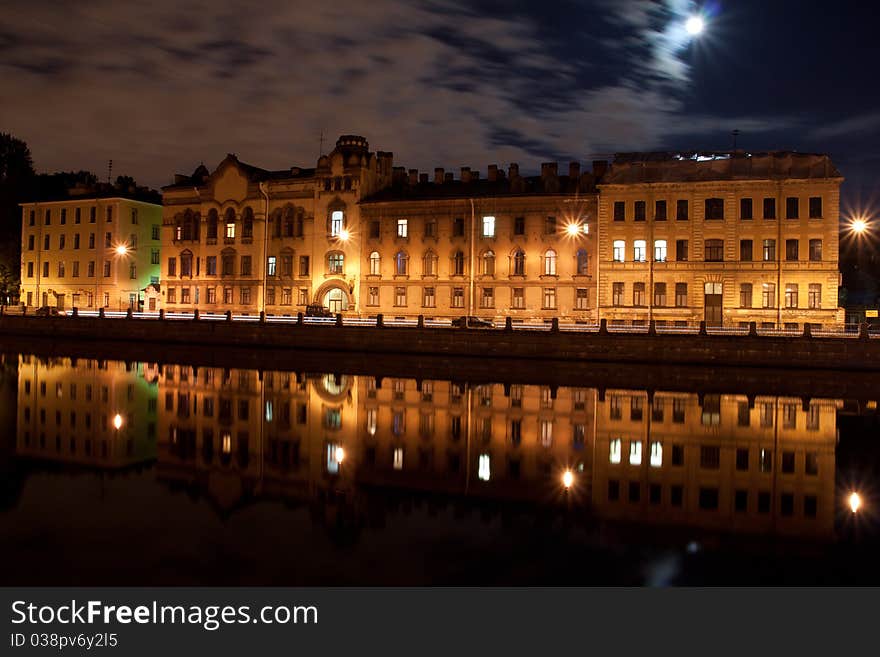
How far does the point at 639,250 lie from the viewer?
2185 inches

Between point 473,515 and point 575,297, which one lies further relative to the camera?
point 575,297

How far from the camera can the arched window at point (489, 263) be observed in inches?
2351

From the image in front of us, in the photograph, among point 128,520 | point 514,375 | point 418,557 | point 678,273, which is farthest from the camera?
point 678,273

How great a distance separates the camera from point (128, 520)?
48.8 ft

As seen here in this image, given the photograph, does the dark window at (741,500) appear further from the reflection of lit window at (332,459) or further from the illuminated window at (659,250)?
the illuminated window at (659,250)

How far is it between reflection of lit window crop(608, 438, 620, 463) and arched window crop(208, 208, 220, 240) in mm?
53107

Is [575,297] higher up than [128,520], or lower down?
higher up

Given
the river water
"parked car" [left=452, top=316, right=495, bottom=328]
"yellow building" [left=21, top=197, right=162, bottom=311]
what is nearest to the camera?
the river water

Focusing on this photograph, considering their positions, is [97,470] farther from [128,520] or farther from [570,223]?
[570,223]

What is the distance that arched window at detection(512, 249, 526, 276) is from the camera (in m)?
58.9

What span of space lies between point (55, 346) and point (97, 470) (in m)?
43.0

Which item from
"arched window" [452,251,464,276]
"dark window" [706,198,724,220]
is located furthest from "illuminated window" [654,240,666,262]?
"arched window" [452,251,464,276]

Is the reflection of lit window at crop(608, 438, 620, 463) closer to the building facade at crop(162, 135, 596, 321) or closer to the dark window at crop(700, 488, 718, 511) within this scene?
the dark window at crop(700, 488, 718, 511)
